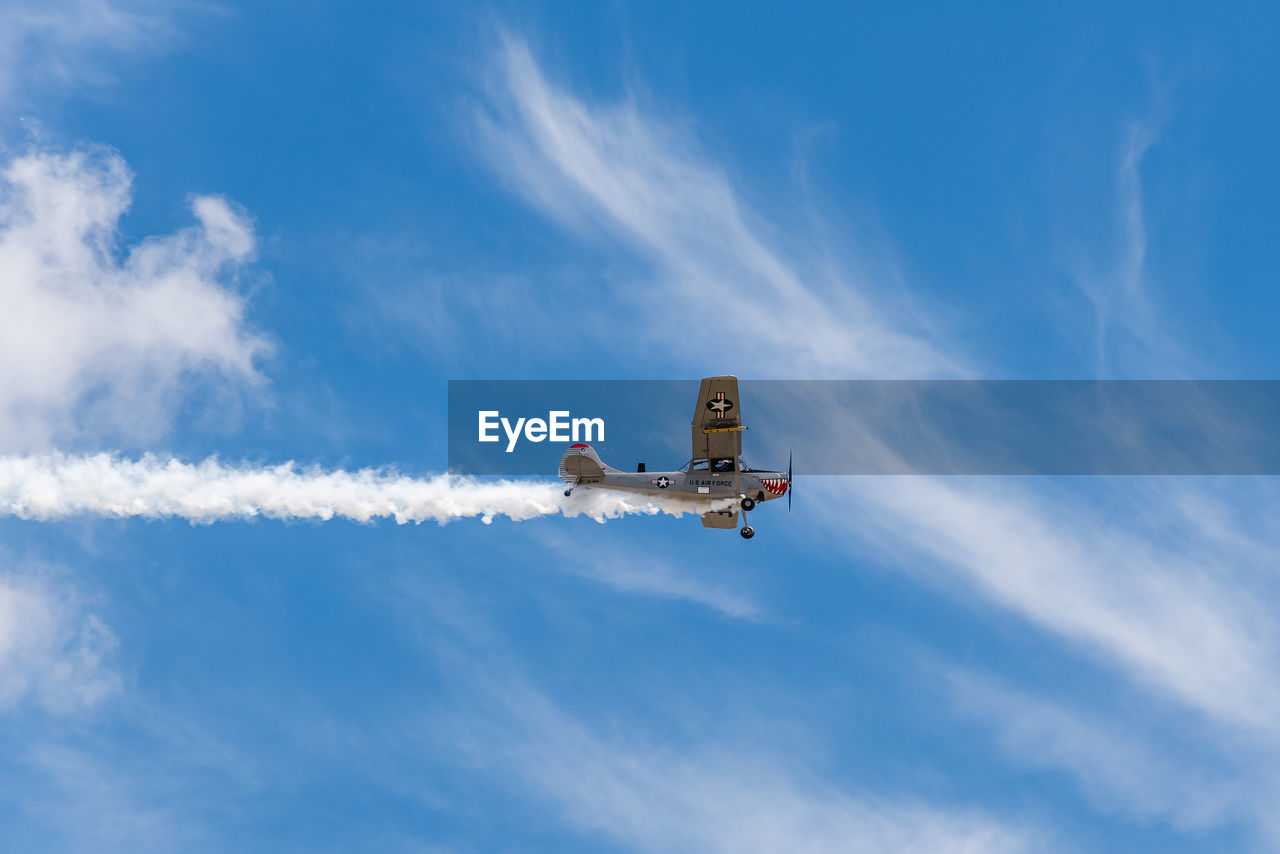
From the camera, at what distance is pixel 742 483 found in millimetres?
45125

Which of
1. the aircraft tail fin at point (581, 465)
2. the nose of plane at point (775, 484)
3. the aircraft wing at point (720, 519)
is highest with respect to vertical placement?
the aircraft tail fin at point (581, 465)

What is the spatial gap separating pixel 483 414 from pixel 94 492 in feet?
51.3

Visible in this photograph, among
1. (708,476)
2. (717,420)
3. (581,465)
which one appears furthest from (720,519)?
(581,465)

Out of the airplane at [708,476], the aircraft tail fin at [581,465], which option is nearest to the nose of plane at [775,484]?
the airplane at [708,476]

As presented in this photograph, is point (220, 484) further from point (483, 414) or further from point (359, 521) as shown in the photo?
point (483, 414)

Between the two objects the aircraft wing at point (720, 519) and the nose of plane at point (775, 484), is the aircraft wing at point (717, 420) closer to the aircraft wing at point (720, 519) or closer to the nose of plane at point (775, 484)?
the nose of plane at point (775, 484)

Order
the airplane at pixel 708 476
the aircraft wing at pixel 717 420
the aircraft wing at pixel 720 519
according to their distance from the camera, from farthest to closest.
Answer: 1. the aircraft wing at pixel 720 519
2. the airplane at pixel 708 476
3. the aircraft wing at pixel 717 420

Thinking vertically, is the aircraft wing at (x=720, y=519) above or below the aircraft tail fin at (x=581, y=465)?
below

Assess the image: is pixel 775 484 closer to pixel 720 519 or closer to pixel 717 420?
pixel 720 519

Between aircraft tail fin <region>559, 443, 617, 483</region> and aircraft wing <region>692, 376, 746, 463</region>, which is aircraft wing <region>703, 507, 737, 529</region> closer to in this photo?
aircraft wing <region>692, 376, 746, 463</region>

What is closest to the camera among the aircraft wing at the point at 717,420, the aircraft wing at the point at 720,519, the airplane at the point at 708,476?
the aircraft wing at the point at 717,420

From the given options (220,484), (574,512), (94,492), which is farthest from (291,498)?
(574,512)

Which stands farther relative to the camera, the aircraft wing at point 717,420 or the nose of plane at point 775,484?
the nose of plane at point 775,484

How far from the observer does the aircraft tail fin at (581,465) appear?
149ft
